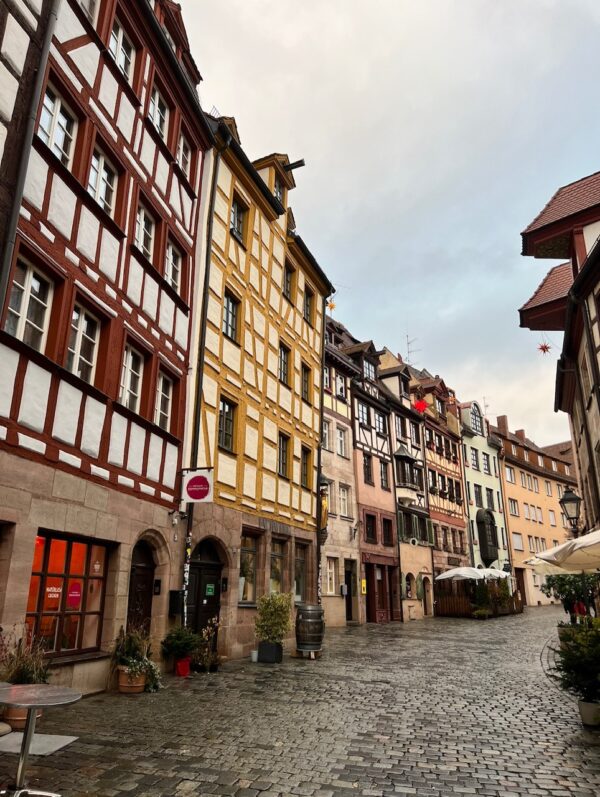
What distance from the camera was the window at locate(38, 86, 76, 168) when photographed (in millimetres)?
8562

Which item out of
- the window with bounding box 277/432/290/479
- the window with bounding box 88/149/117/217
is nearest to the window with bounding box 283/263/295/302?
the window with bounding box 277/432/290/479

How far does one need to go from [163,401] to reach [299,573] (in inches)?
336

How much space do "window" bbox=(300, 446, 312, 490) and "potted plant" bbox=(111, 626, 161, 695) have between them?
967cm

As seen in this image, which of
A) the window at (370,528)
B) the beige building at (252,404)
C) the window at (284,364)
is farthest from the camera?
the window at (370,528)

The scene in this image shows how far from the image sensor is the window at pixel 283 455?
17031 mm

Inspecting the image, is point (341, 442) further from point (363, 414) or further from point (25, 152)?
point (25, 152)

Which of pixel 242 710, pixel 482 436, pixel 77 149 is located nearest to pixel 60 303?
pixel 77 149

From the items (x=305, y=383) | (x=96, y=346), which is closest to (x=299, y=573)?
(x=305, y=383)

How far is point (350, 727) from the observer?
693cm

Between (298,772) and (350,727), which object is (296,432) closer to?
(350,727)

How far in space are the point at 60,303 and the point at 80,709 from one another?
5.38 meters

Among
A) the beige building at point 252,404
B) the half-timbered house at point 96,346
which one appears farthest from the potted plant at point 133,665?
the beige building at point 252,404

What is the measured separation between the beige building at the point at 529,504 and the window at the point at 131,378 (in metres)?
37.2

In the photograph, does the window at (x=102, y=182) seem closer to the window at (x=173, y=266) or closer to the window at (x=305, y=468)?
the window at (x=173, y=266)
